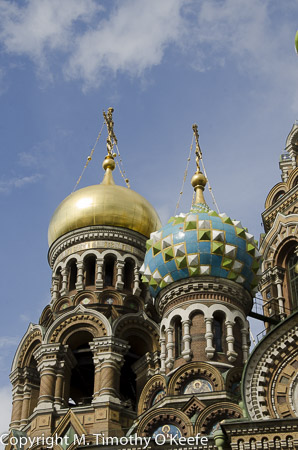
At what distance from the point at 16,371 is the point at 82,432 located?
386cm

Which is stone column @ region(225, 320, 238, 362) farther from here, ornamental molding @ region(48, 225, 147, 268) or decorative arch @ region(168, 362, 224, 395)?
ornamental molding @ region(48, 225, 147, 268)

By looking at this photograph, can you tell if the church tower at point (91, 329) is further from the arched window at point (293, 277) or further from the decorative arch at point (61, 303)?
the arched window at point (293, 277)

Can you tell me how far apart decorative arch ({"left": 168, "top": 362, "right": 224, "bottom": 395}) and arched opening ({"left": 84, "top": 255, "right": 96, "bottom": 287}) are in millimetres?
5715

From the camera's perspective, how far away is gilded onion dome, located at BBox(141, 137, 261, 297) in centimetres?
1834

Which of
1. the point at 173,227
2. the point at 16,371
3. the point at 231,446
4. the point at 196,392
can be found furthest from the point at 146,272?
the point at 231,446

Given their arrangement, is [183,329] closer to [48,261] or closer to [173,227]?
[173,227]

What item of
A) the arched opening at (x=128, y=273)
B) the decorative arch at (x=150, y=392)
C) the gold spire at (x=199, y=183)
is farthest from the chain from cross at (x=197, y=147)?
the decorative arch at (x=150, y=392)

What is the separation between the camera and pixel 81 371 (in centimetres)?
2262

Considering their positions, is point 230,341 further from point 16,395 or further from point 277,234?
point 16,395

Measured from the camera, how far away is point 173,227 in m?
19.0

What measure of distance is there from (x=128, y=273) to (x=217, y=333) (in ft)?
16.7

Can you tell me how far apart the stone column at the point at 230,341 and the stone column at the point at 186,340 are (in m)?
0.81

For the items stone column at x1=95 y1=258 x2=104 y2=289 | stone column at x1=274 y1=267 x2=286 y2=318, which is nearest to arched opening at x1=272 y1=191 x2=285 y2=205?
stone column at x1=274 y1=267 x2=286 y2=318

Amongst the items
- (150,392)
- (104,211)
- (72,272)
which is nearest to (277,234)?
(150,392)
